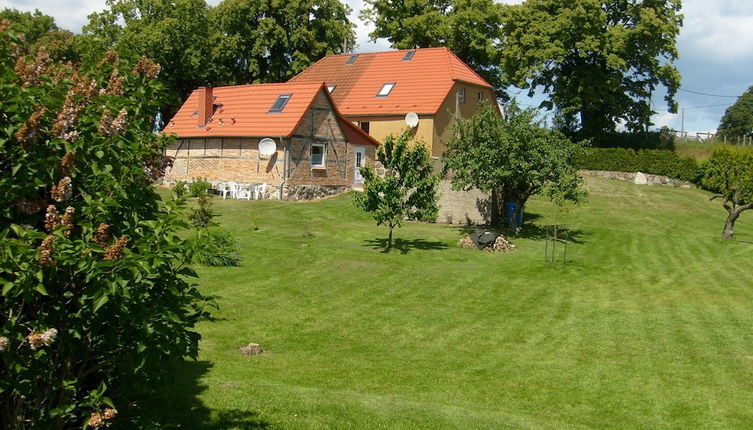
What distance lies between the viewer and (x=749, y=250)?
98.0 ft

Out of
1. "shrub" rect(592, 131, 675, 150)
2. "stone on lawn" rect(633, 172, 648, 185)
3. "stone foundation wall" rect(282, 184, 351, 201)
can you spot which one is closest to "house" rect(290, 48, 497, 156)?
"stone foundation wall" rect(282, 184, 351, 201)

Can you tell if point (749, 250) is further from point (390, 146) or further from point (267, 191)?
point (267, 191)

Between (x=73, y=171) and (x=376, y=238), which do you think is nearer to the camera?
(x=73, y=171)

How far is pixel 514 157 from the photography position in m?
30.3

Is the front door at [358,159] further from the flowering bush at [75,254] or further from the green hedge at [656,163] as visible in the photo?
the flowering bush at [75,254]

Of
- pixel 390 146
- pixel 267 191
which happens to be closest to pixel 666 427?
pixel 390 146

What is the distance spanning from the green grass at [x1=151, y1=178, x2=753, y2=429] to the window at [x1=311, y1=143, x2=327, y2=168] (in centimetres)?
771

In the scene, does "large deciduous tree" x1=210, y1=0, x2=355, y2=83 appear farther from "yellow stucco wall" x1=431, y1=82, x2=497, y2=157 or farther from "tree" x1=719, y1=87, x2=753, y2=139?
"tree" x1=719, y1=87, x2=753, y2=139

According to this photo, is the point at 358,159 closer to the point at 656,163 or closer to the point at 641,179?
the point at 641,179

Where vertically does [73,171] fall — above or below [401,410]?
above

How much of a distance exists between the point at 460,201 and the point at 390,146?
807 centimetres

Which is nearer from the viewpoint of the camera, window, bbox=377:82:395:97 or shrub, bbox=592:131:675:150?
window, bbox=377:82:395:97

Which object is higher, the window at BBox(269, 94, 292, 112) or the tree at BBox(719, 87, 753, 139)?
the tree at BBox(719, 87, 753, 139)

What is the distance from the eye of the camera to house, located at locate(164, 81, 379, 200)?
1459 inches
